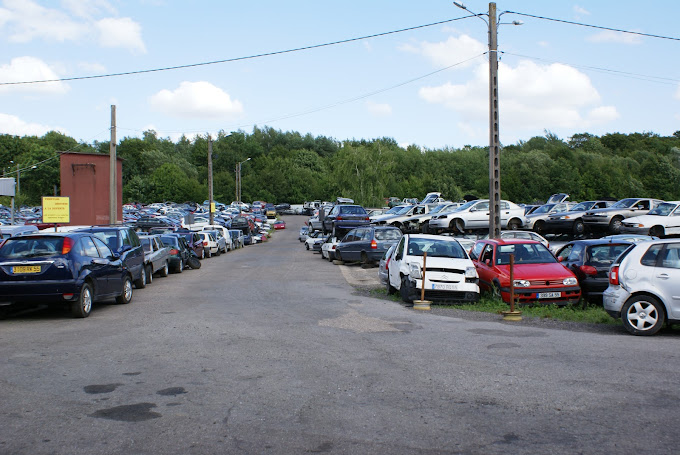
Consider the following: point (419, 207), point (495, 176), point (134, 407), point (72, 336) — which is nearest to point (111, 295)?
point (72, 336)

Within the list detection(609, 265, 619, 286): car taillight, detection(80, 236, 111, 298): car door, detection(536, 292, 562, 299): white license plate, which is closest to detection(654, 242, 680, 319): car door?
detection(609, 265, 619, 286): car taillight

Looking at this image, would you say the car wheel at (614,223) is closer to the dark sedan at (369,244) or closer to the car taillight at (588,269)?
the dark sedan at (369,244)

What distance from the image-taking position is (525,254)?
52.0 ft

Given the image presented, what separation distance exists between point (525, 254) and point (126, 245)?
1032 centimetres

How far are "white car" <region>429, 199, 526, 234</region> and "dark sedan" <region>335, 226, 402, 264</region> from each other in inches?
97.6

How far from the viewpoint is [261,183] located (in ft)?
399

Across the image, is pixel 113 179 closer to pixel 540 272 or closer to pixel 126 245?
pixel 126 245

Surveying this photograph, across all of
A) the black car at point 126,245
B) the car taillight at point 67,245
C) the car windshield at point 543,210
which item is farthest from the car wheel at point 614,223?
the car taillight at point 67,245

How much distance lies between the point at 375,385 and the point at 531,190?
9252cm

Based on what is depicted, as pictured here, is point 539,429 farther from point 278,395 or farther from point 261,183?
point 261,183

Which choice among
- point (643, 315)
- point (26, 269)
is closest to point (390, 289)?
point (643, 315)

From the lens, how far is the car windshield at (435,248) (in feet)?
53.6

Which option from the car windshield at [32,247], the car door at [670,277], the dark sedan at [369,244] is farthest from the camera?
the dark sedan at [369,244]

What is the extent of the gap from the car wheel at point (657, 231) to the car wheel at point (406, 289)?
13576mm
